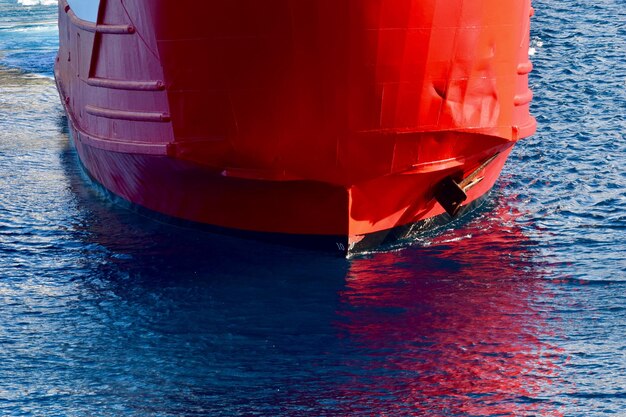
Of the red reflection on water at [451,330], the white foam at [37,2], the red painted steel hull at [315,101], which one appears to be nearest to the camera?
Result: the red reflection on water at [451,330]

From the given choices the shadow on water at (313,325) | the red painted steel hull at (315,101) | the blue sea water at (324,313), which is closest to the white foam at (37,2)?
the blue sea water at (324,313)

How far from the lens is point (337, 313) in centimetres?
573

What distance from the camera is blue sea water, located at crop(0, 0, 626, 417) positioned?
181 inches

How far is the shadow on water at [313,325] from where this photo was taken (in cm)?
461

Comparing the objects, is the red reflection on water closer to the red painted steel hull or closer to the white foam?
the red painted steel hull

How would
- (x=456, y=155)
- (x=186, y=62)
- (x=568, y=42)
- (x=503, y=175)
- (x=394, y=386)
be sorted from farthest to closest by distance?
(x=568, y=42), (x=503, y=175), (x=456, y=155), (x=186, y=62), (x=394, y=386)

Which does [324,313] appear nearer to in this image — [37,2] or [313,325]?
[313,325]

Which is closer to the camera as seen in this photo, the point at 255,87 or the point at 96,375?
the point at 96,375

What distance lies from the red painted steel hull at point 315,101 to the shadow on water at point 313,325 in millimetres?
412

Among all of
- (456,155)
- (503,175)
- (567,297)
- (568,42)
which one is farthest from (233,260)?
(568,42)

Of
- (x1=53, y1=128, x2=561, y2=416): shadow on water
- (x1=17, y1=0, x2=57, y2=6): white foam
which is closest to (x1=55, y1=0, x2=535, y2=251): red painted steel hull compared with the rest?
(x1=53, y1=128, x2=561, y2=416): shadow on water

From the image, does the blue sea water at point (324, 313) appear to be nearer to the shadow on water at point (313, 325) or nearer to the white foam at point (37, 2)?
the shadow on water at point (313, 325)

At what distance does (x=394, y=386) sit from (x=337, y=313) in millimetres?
1074

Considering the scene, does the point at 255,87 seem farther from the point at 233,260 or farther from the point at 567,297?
the point at 567,297
